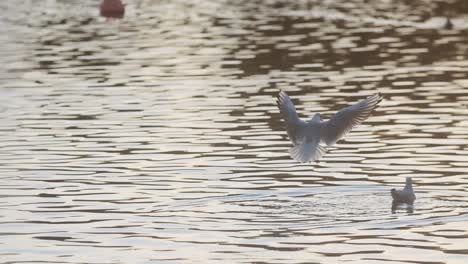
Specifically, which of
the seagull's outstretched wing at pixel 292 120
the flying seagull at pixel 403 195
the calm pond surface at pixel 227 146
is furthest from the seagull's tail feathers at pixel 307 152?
the flying seagull at pixel 403 195

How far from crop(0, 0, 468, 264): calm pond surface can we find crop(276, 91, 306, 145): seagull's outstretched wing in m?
0.65

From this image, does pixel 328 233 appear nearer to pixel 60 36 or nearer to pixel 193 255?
pixel 193 255

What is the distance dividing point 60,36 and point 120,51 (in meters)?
4.83

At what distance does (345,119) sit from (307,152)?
30.0 inches

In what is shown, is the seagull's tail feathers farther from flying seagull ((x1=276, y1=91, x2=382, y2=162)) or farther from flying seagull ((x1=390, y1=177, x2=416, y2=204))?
flying seagull ((x1=390, y1=177, x2=416, y2=204))

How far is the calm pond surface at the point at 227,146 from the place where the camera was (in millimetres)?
14812

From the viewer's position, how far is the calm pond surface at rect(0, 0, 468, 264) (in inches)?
583

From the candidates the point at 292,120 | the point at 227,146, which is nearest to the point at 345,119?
the point at 292,120

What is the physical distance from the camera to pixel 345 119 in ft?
56.5

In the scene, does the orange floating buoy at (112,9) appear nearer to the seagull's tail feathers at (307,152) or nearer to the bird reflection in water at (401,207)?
the seagull's tail feathers at (307,152)

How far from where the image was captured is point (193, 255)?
556 inches

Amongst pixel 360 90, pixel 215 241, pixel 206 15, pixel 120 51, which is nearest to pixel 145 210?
pixel 215 241

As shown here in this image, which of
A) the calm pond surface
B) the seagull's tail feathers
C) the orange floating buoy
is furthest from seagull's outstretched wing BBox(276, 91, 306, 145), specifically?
the orange floating buoy

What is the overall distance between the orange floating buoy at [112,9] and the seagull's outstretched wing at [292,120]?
2802 cm
